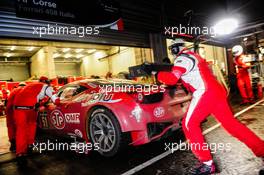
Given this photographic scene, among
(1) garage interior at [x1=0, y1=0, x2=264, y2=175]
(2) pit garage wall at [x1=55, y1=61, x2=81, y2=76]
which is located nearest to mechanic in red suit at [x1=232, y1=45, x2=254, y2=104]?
(1) garage interior at [x1=0, y1=0, x2=264, y2=175]

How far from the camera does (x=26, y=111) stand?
4.59 metres

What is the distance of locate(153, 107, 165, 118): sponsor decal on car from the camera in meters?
3.66

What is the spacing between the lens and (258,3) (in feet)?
45.2

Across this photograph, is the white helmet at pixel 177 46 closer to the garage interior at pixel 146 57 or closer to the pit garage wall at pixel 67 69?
the garage interior at pixel 146 57

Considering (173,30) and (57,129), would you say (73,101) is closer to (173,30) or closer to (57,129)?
(57,129)

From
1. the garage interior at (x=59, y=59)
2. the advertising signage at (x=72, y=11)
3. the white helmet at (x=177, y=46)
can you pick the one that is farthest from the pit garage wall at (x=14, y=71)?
the white helmet at (x=177, y=46)

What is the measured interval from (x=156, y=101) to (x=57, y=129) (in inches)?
91.7

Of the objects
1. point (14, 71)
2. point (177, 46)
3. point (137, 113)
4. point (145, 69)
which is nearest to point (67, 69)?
point (14, 71)

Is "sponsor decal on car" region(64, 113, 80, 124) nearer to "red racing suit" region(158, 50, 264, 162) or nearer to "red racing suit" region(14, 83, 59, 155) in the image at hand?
"red racing suit" region(14, 83, 59, 155)

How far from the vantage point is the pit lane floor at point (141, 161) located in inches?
118

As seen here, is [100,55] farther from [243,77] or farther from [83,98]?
[83,98]

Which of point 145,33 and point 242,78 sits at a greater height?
point 145,33

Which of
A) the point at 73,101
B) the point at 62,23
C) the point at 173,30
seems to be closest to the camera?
the point at 73,101

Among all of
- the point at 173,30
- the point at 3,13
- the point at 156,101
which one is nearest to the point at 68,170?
the point at 156,101
